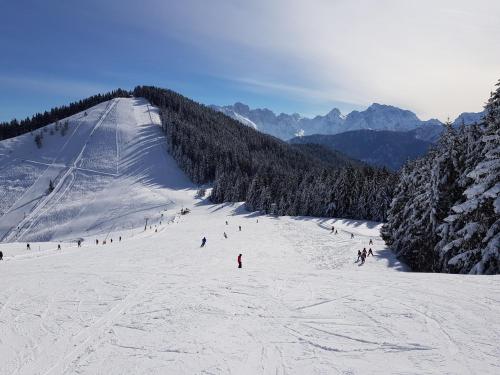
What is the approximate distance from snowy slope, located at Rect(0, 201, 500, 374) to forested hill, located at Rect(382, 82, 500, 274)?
3856 mm

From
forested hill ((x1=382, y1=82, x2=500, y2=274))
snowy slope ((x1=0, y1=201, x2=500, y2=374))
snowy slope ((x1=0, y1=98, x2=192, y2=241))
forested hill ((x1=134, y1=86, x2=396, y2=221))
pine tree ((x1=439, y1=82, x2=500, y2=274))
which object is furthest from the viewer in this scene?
snowy slope ((x1=0, y1=98, x2=192, y2=241))

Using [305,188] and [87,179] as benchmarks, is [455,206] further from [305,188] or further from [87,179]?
[87,179]

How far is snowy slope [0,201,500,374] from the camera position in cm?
1005

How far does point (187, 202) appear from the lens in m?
110

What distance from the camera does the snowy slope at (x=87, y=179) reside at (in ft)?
324

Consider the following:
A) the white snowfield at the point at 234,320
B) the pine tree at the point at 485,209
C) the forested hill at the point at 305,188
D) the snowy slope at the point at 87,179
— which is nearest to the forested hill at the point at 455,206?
the pine tree at the point at 485,209

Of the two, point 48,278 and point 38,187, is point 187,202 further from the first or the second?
point 48,278

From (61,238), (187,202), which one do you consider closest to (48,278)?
(61,238)

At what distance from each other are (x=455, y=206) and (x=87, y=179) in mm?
135405

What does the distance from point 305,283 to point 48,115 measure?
219m

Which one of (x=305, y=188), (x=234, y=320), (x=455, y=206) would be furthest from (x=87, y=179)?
(x=455, y=206)

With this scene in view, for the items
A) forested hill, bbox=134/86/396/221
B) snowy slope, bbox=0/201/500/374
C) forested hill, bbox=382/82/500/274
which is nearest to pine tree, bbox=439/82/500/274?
forested hill, bbox=382/82/500/274

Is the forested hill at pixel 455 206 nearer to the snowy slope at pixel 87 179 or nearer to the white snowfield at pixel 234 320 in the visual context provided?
the white snowfield at pixel 234 320

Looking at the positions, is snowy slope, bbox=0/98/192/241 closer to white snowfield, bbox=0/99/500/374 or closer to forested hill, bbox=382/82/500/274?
forested hill, bbox=382/82/500/274
